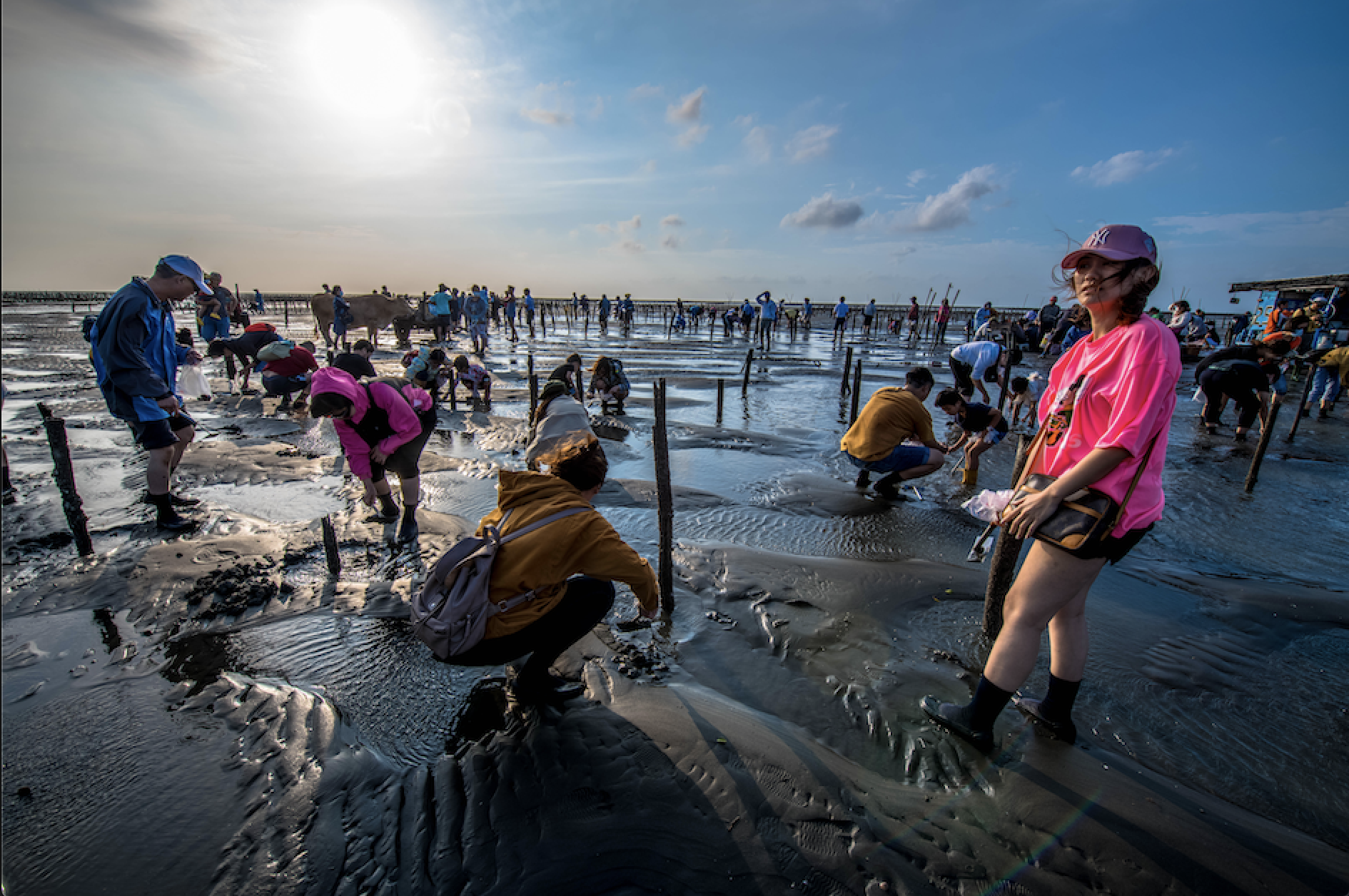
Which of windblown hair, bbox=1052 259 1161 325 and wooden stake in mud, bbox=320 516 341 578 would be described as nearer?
windblown hair, bbox=1052 259 1161 325

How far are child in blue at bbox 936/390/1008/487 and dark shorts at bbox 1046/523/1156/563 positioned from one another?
423 cm

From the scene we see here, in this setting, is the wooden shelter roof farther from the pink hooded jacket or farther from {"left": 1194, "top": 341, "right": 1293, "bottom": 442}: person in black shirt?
the pink hooded jacket

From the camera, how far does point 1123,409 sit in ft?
6.64

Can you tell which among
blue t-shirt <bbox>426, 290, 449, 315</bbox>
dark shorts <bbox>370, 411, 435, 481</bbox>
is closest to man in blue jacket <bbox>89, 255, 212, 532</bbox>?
dark shorts <bbox>370, 411, 435, 481</bbox>

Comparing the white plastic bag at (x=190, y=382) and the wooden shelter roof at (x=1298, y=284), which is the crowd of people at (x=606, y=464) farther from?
the wooden shelter roof at (x=1298, y=284)

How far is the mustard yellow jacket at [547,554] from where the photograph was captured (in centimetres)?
237

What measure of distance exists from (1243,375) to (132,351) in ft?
45.2

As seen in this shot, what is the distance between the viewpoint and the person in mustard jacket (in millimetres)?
2385

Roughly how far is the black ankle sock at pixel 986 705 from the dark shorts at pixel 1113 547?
729 millimetres

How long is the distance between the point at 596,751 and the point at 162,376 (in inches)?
198

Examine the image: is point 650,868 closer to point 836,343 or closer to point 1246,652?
point 1246,652

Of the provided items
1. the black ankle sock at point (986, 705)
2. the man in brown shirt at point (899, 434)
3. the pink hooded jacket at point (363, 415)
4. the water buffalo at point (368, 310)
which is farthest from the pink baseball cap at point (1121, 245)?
the water buffalo at point (368, 310)

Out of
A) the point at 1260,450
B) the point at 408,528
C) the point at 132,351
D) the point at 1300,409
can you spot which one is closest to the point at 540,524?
the point at 408,528

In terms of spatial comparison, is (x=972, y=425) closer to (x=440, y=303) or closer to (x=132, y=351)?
(x=132, y=351)
